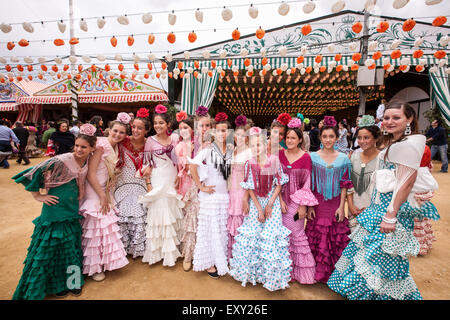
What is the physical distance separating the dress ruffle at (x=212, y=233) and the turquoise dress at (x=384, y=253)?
3.96 ft

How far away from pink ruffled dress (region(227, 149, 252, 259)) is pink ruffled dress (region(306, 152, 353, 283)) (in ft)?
2.60

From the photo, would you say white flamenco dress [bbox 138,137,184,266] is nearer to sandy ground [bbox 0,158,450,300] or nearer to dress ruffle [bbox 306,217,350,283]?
sandy ground [bbox 0,158,450,300]

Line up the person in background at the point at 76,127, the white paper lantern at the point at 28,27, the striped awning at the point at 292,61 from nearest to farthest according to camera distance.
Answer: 1. the white paper lantern at the point at 28,27
2. the person in background at the point at 76,127
3. the striped awning at the point at 292,61

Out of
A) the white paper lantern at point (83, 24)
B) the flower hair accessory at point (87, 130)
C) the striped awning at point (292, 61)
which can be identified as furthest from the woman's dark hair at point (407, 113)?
the striped awning at point (292, 61)

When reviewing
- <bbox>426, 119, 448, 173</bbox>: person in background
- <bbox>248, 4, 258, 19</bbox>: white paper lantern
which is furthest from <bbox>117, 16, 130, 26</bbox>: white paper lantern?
<bbox>426, 119, 448, 173</bbox>: person in background

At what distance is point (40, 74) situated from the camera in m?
6.97

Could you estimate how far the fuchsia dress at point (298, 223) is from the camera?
229 centimetres

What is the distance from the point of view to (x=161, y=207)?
8.48 ft

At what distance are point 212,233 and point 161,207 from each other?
2.24 ft

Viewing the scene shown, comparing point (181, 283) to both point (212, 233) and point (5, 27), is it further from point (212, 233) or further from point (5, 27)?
point (5, 27)

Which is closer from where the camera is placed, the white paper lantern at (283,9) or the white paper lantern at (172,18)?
the white paper lantern at (283,9)

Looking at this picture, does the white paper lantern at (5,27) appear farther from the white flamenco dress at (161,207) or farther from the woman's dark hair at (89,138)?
the white flamenco dress at (161,207)

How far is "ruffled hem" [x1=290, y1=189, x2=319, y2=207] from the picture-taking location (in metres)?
2.19
